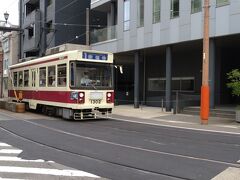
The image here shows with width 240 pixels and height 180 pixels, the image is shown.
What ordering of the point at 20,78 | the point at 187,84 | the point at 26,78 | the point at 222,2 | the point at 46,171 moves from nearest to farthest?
the point at 46,171, the point at 222,2, the point at 26,78, the point at 20,78, the point at 187,84

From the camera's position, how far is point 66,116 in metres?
22.0

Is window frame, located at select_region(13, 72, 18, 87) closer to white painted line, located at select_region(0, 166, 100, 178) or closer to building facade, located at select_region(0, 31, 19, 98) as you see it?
white painted line, located at select_region(0, 166, 100, 178)

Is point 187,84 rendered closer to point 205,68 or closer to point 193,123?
point 193,123

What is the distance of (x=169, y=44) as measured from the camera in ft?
93.5

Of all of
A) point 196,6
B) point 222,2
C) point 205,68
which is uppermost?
point 196,6

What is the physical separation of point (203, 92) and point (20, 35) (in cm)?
4496

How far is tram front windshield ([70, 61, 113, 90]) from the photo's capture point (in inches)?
822

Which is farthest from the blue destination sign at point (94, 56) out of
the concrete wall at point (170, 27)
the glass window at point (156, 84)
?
the glass window at point (156, 84)

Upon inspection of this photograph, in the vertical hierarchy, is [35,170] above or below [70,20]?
below

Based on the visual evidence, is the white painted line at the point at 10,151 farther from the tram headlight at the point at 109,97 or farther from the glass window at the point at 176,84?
the glass window at the point at 176,84

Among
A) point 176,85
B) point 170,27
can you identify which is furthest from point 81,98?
point 176,85

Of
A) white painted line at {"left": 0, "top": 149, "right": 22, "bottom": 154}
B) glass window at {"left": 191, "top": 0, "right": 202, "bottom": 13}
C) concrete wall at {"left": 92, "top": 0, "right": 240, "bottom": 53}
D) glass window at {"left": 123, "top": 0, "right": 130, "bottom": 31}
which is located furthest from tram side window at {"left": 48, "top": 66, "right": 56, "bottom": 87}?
glass window at {"left": 123, "top": 0, "right": 130, "bottom": 31}

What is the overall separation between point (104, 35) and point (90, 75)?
16116mm

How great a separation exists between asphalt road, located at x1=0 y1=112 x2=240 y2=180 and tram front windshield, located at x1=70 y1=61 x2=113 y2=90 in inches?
155
